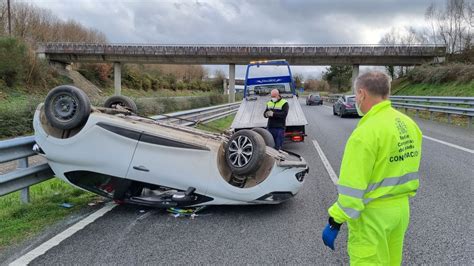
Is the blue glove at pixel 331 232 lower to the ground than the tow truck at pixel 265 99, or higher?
lower

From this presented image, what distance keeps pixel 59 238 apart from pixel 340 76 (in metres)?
84.8

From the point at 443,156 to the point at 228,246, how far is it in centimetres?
720

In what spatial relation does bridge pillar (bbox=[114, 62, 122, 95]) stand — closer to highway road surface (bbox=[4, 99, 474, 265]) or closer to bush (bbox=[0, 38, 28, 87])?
bush (bbox=[0, 38, 28, 87])

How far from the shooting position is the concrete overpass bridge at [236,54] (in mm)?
45250

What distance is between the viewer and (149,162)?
15.5 feet

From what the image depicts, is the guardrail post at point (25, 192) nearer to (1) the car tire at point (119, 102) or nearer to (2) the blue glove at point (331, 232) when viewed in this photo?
(1) the car tire at point (119, 102)

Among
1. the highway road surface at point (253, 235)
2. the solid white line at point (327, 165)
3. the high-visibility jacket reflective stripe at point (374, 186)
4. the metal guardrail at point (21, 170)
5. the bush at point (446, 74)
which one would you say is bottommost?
the highway road surface at point (253, 235)

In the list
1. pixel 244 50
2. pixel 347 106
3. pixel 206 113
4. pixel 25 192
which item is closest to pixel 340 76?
pixel 244 50

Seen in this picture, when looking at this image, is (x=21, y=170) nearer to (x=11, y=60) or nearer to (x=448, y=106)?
(x=448, y=106)

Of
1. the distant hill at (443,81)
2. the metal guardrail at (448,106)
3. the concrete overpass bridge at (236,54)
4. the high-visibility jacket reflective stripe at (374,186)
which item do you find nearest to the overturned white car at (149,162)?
the high-visibility jacket reflective stripe at (374,186)

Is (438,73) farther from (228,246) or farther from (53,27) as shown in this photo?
(53,27)

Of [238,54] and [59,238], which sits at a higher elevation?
[238,54]

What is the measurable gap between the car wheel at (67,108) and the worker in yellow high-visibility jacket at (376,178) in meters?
3.62

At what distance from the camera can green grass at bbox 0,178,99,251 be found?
4121 millimetres
